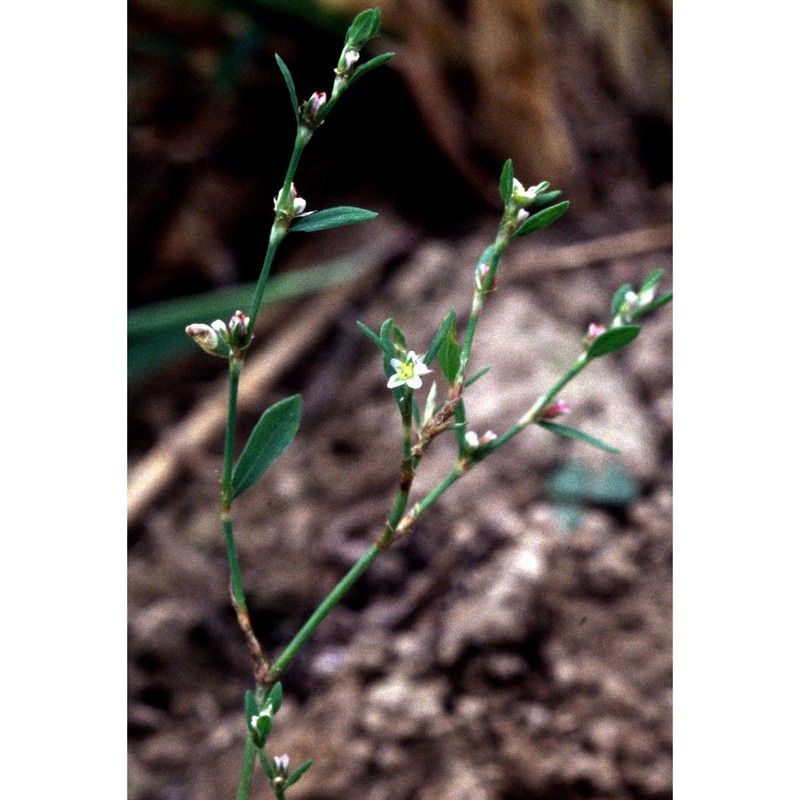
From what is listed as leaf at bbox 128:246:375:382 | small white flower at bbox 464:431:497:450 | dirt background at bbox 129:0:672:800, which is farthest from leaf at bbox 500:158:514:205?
leaf at bbox 128:246:375:382

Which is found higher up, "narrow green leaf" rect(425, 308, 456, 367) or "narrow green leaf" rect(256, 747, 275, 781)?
"narrow green leaf" rect(425, 308, 456, 367)

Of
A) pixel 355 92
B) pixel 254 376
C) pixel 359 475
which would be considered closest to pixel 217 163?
pixel 355 92

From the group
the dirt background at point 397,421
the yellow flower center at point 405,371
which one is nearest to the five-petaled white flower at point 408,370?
the yellow flower center at point 405,371

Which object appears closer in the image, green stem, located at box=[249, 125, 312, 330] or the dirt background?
green stem, located at box=[249, 125, 312, 330]

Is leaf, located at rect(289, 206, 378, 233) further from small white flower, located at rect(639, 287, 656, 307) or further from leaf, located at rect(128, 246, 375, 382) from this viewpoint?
leaf, located at rect(128, 246, 375, 382)

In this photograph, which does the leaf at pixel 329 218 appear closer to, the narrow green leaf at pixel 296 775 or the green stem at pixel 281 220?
the green stem at pixel 281 220

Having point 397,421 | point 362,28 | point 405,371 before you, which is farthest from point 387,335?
point 397,421

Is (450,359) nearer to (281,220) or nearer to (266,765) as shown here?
(281,220)
